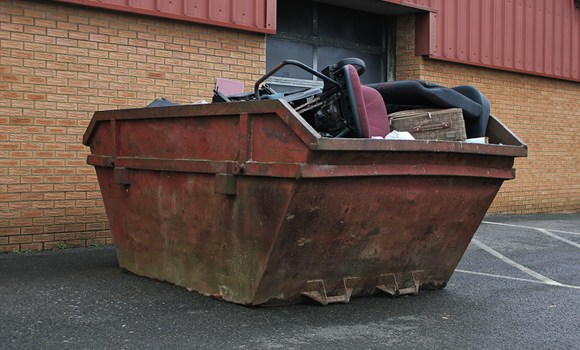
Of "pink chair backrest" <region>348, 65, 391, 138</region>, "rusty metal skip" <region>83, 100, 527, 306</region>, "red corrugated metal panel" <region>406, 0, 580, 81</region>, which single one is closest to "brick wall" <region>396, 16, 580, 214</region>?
"red corrugated metal panel" <region>406, 0, 580, 81</region>

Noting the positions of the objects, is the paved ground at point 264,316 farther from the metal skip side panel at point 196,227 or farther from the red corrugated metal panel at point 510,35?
the red corrugated metal panel at point 510,35

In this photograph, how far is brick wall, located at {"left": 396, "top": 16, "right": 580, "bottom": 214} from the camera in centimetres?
1038

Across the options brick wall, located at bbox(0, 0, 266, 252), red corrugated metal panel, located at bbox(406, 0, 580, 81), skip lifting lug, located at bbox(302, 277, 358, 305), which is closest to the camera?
skip lifting lug, located at bbox(302, 277, 358, 305)

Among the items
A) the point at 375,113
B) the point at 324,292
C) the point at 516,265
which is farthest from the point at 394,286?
the point at 516,265

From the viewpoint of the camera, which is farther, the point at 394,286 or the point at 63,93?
the point at 63,93

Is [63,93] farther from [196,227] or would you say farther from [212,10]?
[196,227]

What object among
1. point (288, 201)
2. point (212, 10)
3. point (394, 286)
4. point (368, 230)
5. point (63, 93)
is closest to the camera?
point (288, 201)

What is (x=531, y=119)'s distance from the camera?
11.9 metres

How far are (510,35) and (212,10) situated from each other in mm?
6777

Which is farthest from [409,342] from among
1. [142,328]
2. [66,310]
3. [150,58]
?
[150,58]

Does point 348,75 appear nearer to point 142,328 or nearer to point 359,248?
point 359,248

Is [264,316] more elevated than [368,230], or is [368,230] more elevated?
[368,230]

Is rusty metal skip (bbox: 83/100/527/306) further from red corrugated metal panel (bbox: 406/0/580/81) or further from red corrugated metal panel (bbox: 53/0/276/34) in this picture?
red corrugated metal panel (bbox: 406/0/580/81)

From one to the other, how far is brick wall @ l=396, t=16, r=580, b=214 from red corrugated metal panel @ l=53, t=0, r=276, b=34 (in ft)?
11.7
